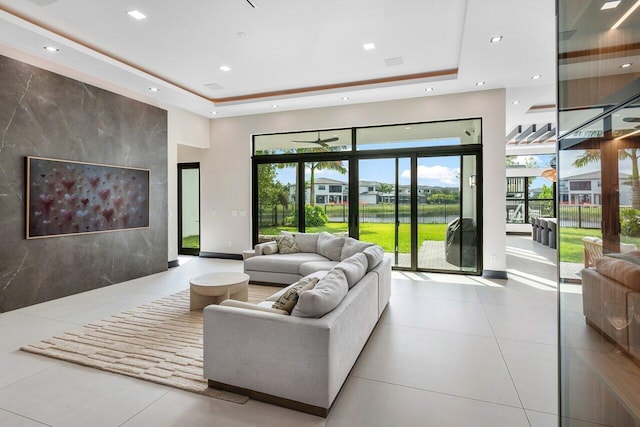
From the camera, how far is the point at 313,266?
5117mm

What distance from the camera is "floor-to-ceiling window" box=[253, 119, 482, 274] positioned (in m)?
6.35

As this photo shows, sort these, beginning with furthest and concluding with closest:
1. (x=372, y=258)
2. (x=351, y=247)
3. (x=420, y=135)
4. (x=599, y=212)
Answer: (x=420, y=135), (x=351, y=247), (x=372, y=258), (x=599, y=212)

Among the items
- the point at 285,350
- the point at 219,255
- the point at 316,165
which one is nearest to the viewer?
the point at 285,350

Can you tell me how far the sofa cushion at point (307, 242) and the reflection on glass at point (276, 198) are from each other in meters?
1.44

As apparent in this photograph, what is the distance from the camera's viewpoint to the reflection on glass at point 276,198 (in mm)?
7691

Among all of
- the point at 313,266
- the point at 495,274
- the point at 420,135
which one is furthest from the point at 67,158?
the point at 495,274

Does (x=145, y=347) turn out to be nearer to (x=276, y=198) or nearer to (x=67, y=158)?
(x=67, y=158)

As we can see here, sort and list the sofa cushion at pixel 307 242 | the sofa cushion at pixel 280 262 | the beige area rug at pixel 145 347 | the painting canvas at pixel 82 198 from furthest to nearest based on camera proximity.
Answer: the sofa cushion at pixel 307 242 → the sofa cushion at pixel 280 262 → the painting canvas at pixel 82 198 → the beige area rug at pixel 145 347

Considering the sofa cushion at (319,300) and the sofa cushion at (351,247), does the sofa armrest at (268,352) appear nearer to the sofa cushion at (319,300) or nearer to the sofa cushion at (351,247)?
the sofa cushion at (319,300)

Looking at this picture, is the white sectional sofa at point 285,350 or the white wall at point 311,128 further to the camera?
the white wall at point 311,128

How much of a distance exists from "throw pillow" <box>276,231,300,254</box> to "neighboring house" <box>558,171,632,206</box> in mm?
4662

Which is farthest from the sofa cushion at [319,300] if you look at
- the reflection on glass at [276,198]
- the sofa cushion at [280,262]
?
the reflection on glass at [276,198]

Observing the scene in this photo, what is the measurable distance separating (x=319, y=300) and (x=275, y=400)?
2.55 feet

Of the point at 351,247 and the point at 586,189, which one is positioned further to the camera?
the point at 351,247
